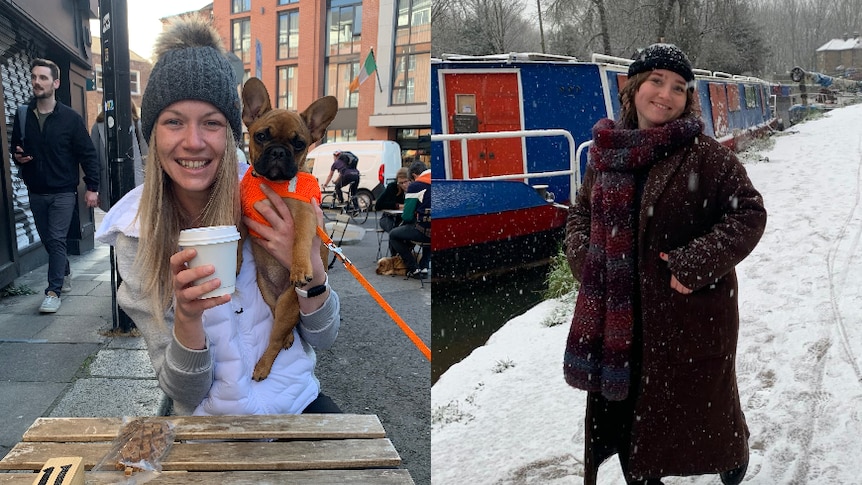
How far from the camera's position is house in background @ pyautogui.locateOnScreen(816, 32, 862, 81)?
76.9 inches

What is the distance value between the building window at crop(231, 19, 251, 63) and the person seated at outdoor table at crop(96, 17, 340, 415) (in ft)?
0.71

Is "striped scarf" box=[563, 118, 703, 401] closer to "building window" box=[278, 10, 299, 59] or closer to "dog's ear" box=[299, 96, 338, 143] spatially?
"dog's ear" box=[299, 96, 338, 143]

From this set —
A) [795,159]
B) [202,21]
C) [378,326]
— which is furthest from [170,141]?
[378,326]

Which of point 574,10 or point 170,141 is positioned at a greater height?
point 574,10

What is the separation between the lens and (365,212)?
6.50 meters

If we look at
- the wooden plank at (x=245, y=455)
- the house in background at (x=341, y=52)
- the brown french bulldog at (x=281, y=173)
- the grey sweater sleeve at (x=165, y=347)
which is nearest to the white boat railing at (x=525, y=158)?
the house in background at (x=341, y=52)

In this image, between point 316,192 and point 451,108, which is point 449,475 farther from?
point 451,108

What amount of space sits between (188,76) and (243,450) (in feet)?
2.21

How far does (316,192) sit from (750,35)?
1.35 meters

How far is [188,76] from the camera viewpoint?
1228mm

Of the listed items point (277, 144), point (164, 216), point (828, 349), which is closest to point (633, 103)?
point (277, 144)

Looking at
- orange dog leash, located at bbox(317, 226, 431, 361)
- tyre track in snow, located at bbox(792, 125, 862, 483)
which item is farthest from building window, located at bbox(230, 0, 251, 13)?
tyre track in snow, located at bbox(792, 125, 862, 483)

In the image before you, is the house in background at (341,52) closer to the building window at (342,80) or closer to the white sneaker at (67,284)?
the building window at (342,80)

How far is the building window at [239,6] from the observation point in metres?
1.58
